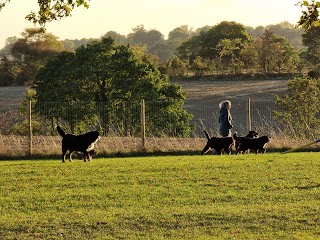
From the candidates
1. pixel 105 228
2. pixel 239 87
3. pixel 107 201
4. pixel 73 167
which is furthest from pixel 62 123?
pixel 239 87

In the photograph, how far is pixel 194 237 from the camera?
9203 millimetres

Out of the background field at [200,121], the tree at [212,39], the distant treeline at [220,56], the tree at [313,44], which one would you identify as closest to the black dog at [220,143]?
the background field at [200,121]

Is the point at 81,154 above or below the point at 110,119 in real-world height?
below

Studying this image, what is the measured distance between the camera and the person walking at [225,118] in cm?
2191

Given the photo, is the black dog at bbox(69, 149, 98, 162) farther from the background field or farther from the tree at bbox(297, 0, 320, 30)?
the tree at bbox(297, 0, 320, 30)

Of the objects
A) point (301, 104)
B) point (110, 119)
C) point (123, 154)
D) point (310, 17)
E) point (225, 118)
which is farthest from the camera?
point (301, 104)

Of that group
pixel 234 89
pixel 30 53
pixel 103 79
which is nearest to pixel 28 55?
pixel 30 53

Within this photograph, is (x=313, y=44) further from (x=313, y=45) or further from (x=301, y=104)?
(x=301, y=104)

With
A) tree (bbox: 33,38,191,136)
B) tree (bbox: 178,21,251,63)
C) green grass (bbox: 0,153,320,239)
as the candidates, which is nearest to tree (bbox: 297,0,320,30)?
green grass (bbox: 0,153,320,239)

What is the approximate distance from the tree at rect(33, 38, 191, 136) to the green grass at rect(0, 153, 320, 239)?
13.2 metres

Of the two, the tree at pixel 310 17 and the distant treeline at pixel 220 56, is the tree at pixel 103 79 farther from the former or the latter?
the distant treeline at pixel 220 56

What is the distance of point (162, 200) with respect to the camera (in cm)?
1223

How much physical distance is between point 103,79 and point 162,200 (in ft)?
69.0

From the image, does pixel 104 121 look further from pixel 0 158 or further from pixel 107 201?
pixel 107 201
